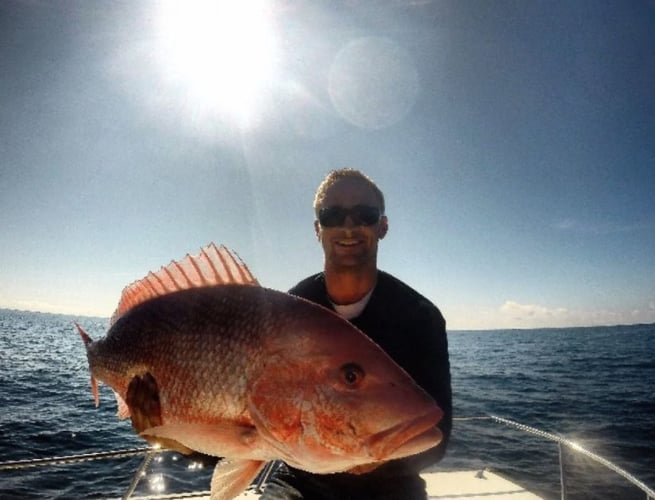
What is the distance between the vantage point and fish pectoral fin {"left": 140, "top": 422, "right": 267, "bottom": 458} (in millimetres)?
1529

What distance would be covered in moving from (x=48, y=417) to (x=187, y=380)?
2660 centimetres

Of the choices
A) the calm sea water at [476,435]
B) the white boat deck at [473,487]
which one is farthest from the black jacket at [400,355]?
the white boat deck at [473,487]

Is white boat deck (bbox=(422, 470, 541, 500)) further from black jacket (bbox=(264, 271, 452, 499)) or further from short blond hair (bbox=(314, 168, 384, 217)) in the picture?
short blond hair (bbox=(314, 168, 384, 217))

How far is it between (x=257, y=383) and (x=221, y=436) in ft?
0.76

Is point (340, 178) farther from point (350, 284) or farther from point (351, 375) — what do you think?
point (351, 375)

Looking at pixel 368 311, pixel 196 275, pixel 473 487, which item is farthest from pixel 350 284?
pixel 473 487

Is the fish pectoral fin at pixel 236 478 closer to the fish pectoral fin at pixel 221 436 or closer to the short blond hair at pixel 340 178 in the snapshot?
the fish pectoral fin at pixel 221 436

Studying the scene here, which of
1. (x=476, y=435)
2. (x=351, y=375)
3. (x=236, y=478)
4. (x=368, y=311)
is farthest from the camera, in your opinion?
(x=476, y=435)

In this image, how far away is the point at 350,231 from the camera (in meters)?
3.35

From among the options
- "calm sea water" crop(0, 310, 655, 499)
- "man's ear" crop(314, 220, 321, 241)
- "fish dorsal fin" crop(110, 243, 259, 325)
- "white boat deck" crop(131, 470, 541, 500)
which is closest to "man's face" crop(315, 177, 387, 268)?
"man's ear" crop(314, 220, 321, 241)

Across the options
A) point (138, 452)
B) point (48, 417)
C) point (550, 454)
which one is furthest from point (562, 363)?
point (138, 452)

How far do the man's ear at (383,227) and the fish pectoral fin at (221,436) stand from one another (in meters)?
2.31

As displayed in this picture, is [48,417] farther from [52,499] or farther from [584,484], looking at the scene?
[584,484]

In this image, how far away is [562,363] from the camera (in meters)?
56.8
